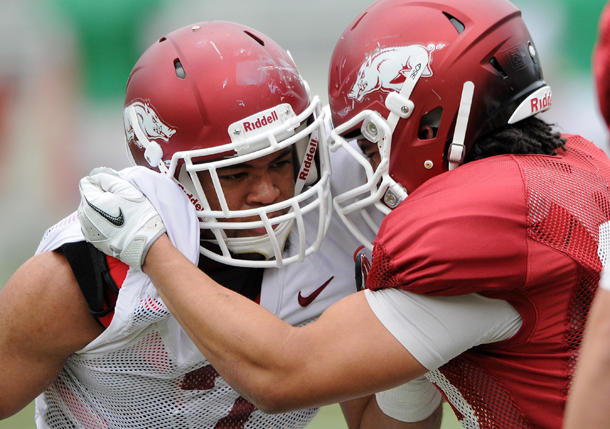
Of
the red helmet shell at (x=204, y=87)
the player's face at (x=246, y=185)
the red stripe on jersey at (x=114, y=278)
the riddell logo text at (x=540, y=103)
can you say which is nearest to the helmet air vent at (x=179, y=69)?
the red helmet shell at (x=204, y=87)

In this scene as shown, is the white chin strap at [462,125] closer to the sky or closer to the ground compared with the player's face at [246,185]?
closer to the sky

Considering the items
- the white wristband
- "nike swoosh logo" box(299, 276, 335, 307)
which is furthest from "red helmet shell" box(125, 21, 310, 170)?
the white wristband

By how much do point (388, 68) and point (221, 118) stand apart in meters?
0.39

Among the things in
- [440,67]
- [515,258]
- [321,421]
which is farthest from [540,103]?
[321,421]

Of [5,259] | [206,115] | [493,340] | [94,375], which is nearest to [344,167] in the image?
[206,115]

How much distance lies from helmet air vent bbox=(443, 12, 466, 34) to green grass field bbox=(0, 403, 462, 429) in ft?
6.48

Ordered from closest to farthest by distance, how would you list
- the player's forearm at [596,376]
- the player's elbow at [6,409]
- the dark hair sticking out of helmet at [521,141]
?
the player's forearm at [596,376], the dark hair sticking out of helmet at [521,141], the player's elbow at [6,409]

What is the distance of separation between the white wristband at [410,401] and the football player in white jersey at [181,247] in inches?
Result: 17.7

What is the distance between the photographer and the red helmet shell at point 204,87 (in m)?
1.29

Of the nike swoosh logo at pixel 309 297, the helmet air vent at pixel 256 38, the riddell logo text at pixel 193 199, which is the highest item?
the helmet air vent at pixel 256 38

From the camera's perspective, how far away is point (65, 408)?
146cm

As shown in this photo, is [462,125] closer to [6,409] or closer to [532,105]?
[532,105]

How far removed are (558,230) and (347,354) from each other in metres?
0.42

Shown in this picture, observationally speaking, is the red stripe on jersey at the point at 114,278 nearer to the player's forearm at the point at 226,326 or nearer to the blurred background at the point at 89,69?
the player's forearm at the point at 226,326
